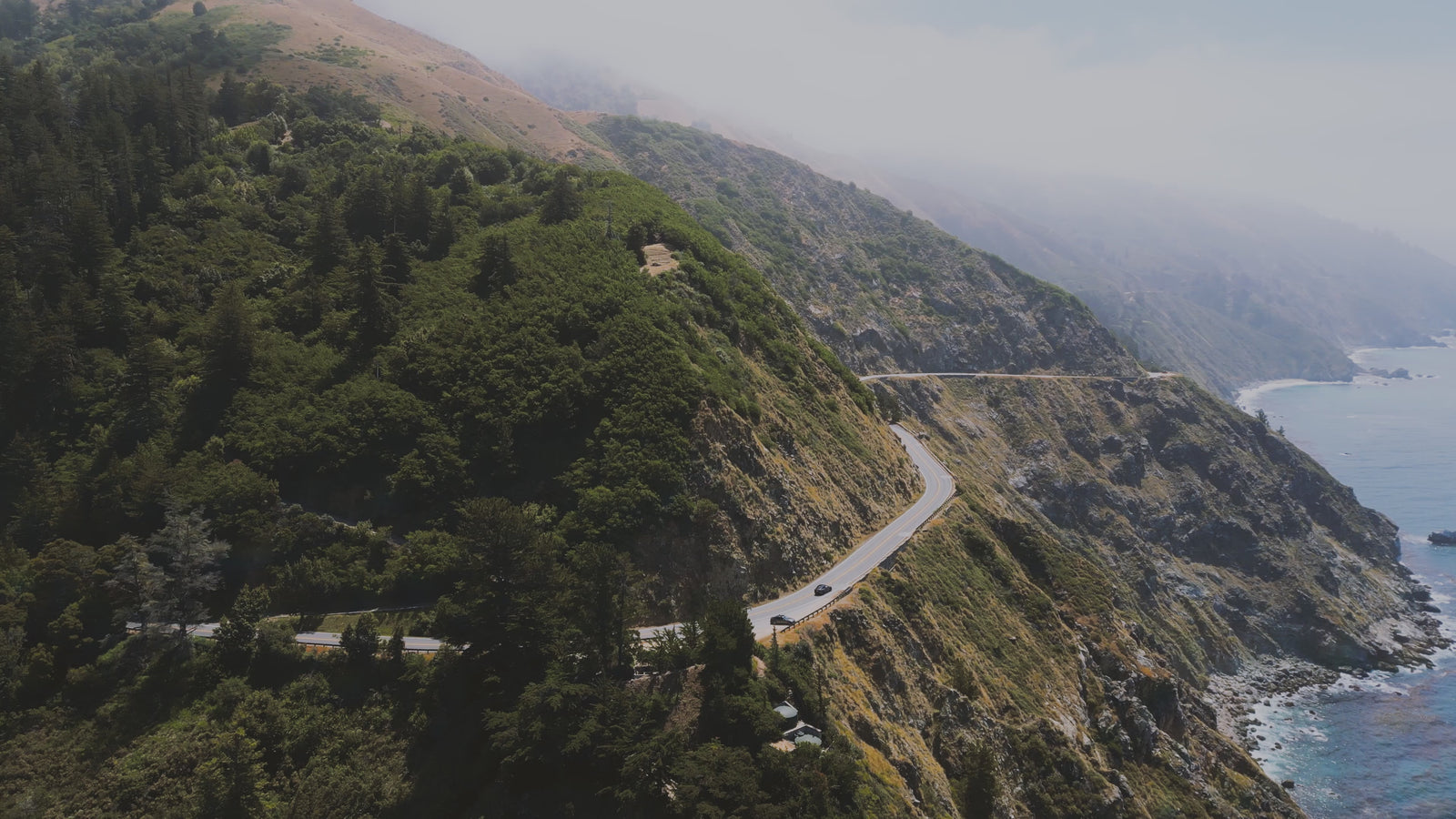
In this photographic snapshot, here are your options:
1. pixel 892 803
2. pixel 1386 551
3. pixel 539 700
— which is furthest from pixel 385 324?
pixel 1386 551

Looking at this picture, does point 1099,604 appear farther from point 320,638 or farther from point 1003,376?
point 1003,376

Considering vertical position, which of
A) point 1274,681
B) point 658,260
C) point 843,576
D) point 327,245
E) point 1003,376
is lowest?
point 1274,681

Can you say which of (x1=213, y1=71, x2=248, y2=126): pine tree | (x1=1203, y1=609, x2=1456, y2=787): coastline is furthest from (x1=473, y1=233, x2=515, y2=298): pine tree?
(x1=1203, y1=609, x2=1456, y2=787): coastline

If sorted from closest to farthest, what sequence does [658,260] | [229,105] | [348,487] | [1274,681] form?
1. [348,487]
2. [658,260]
3. [229,105]
4. [1274,681]

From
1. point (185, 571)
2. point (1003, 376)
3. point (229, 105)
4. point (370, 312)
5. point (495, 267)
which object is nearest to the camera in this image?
point (185, 571)

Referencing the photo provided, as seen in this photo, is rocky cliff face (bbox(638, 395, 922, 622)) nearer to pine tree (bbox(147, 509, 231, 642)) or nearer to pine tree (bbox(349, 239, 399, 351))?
pine tree (bbox(147, 509, 231, 642))

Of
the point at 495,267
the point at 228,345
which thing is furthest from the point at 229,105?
the point at 228,345

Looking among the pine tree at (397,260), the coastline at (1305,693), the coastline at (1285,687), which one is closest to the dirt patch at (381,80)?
the pine tree at (397,260)
